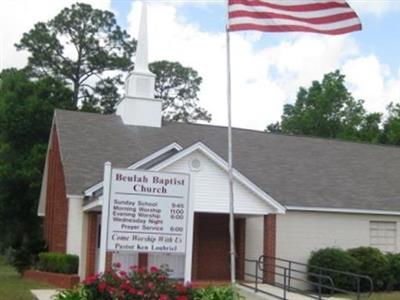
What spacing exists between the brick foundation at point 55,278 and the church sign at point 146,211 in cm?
714

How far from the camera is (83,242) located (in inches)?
893

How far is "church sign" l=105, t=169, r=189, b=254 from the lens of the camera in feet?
43.9

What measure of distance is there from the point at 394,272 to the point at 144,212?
14.2 metres

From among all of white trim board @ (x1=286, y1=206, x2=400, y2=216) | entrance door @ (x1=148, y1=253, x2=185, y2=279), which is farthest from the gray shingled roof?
entrance door @ (x1=148, y1=253, x2=185, y2=279)

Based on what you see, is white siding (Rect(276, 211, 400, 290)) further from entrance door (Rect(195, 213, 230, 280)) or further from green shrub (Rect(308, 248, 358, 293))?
entrance door (Rect(195, 213, 230, 280))

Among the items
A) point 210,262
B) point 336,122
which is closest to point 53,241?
point 210,262

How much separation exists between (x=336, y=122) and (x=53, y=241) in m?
32.3

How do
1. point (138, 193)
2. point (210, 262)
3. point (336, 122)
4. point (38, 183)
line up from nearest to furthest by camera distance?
point (138, 193)
point (210, 262)
point (38, 183)
point (336, 122)

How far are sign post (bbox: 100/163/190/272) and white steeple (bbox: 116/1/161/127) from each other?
51.0 ft

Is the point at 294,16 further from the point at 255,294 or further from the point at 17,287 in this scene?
the point at 17,287

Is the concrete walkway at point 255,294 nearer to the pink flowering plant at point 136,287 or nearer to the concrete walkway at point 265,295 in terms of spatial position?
the concrete walkway at point 265,295

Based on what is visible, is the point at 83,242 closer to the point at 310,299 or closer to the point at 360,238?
the point at 310,299

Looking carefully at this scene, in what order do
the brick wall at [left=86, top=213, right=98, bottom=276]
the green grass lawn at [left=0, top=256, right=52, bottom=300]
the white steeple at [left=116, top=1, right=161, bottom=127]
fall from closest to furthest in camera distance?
the green grass lawn at [left=0, top=256, right=52, bottom=300]
the brick wall at [left=86, top=213, right=98, bottom=276]
the white steeple at [left=116, top=1, right=161, bottom=127]

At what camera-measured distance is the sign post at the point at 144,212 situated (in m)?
13.3
